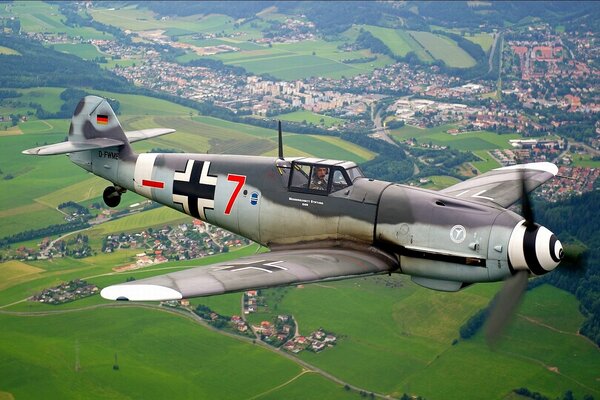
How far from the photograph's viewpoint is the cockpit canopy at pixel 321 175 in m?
21.8

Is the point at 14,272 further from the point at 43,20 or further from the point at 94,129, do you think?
the point at 43,20

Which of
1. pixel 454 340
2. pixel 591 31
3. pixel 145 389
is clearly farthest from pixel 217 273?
pixel 591 31

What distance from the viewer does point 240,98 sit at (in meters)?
124

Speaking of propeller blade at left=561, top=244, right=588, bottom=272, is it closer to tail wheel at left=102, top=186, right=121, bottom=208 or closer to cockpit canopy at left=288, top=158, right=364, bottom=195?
cockpit canopy at left=288, top=158, right=364, bottom=195

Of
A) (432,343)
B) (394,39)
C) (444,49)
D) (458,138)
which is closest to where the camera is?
(432,343)

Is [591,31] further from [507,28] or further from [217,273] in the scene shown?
[217,273]

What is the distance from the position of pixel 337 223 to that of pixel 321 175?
54.9 inches

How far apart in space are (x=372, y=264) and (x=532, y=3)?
193m

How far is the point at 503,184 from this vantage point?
24.7 m

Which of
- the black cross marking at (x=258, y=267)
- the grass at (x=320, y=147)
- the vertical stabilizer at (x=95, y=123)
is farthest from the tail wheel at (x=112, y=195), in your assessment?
the grass at (x=320, y=147)

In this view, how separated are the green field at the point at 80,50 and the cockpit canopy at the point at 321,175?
428 ft

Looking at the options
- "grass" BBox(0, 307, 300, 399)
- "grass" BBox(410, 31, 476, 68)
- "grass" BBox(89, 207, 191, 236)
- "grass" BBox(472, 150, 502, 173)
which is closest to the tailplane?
"grass" BBox(0, 307, 300, 399)

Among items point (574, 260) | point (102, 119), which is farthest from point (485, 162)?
point (574, 260)

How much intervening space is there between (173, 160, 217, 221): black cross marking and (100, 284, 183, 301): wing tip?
664cm
